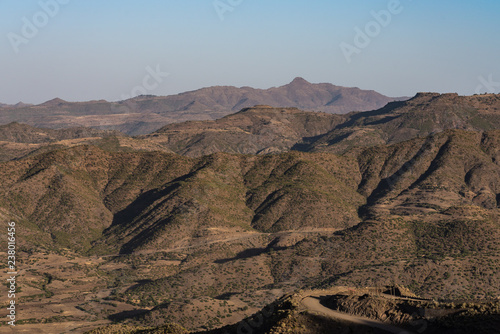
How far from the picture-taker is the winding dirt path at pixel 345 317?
56.6 meters

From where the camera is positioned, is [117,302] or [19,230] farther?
[19,230]

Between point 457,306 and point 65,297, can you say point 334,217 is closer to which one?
point 65,297

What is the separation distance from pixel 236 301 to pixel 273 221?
2519 inches

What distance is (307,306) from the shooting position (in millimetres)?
65375

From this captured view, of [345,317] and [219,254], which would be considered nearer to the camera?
[345,317]

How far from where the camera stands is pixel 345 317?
60.2 m

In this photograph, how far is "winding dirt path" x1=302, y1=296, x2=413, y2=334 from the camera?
56638 millimetres

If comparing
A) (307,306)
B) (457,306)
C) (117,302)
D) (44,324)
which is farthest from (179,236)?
(457,306)

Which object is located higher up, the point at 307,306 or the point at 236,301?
the point at 307,306

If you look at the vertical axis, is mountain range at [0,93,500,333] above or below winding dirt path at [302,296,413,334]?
below

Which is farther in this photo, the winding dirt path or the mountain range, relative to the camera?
the mountain range

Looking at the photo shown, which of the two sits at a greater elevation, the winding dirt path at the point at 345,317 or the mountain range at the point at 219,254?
the winding dirt path at the point at 345,317

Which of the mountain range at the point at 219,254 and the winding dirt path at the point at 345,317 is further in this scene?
the mountain range at the point at 219,254

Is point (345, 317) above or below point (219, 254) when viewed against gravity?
above
